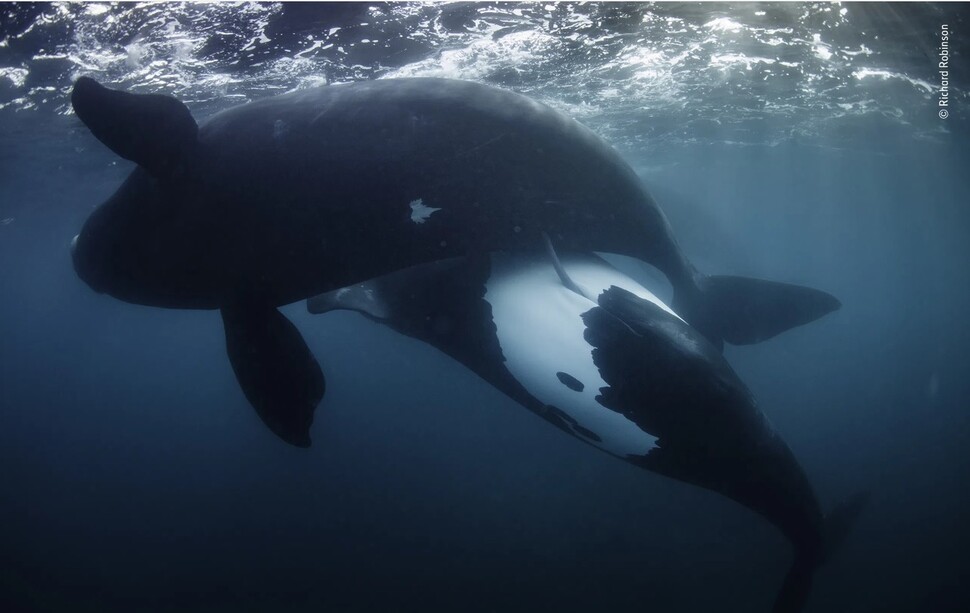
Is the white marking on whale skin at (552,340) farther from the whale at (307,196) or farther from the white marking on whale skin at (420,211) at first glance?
the white marking on whale skin at (420,211)

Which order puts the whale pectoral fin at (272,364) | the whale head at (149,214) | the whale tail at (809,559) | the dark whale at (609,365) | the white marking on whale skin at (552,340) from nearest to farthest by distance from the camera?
the whale head at (149,214) < the whale pectoral fin at (272,364) < the dark whale at (609,365) < the white marking on whale skin at (552,340) < the whale tail at (809,559)

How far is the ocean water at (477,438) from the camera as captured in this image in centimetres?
1084

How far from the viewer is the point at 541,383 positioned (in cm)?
379

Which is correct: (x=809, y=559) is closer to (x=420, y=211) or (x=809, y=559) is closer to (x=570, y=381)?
(x=570, y=381)

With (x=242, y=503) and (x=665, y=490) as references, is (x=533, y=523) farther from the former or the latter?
(x=242, y=503)

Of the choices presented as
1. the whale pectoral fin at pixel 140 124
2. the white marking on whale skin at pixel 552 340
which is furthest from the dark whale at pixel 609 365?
the whale pectoral fin at pixel 140 124

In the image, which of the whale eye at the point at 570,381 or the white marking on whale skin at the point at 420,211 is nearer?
the white marking on whale skin at the point at 420,211

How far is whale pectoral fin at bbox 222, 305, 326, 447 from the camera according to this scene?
3.28 m

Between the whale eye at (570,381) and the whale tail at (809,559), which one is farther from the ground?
the whale eye at (570,381)

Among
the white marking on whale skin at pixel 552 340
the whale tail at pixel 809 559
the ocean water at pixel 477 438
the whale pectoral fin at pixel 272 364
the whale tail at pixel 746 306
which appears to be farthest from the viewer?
the ocean water at pixel 477 438

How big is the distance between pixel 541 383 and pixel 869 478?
1735 cm

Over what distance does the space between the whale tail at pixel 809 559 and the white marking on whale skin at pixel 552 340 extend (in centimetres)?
200

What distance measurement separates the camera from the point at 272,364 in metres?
3.29

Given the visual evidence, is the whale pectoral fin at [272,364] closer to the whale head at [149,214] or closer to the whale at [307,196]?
the whale at [307,196]
